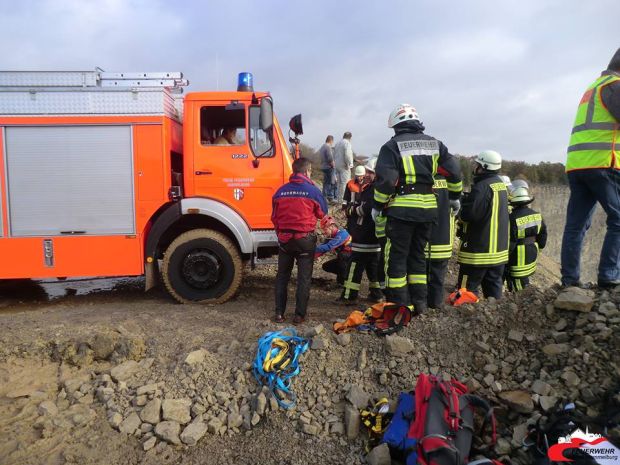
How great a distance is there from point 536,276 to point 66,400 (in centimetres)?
1094

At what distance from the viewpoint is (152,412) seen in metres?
3.16

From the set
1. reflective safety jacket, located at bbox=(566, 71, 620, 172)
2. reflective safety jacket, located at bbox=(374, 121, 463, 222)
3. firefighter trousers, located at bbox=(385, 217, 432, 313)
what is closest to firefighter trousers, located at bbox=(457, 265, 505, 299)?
firefighter trousers, located at bbox=(385, 217, 432, 313)

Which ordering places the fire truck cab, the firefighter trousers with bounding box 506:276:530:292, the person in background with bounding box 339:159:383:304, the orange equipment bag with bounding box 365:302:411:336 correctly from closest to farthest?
the orange equipment bag with bounding box 365:302:411:336 → the fire truck cab → the person in background with bounding box 339:159:383:304 → the firefighter trousers with bounding box 506:276:530:292

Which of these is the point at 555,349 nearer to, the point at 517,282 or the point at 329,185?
the point at 517,282

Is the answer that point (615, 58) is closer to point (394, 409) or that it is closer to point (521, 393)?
point (521, 393)

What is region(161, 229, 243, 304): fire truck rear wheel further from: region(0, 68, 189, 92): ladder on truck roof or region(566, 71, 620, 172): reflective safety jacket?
region(566, 71, 620, 172): reflective safety jacket

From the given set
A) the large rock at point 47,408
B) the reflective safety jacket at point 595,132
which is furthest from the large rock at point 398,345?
the large rock at point 47,408

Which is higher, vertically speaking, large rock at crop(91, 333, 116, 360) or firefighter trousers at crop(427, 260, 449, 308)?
firefighter trousers at crop(427, 260, 449, 308)

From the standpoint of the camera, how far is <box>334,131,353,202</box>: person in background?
10.8m

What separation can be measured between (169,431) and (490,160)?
414cm

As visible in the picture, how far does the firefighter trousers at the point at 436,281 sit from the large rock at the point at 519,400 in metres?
1.80

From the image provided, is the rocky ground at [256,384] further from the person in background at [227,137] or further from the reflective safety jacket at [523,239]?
the person in background at [227,137]

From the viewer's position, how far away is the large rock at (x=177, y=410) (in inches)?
123

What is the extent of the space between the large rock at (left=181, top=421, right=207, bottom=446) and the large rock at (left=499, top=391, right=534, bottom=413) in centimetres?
211
